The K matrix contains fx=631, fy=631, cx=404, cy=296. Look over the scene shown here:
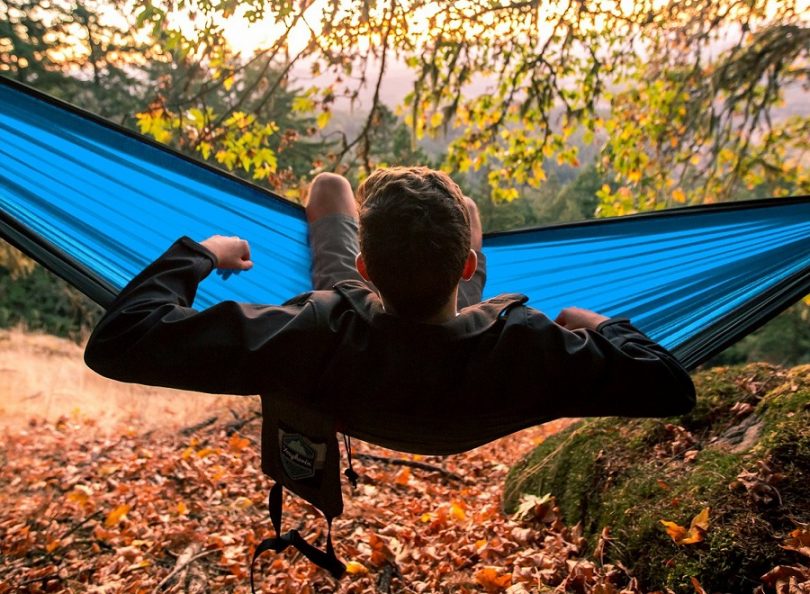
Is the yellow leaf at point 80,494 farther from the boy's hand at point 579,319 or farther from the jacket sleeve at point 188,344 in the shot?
the boy's hand at point 579,319

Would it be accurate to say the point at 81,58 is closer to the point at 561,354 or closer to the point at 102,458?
the point at 102,458

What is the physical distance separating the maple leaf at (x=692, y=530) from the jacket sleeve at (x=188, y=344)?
1.31 m

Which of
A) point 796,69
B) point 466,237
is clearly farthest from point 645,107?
point 466,237

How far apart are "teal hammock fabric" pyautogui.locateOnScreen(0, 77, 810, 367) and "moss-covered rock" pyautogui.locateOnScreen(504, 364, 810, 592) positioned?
537 millimetres

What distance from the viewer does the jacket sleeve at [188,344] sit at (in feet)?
3.31

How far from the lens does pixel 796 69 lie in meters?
5.04

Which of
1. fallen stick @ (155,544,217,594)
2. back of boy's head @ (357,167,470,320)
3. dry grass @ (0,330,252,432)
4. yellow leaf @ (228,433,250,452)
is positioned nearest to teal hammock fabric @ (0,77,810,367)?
back of boy's head @ (357,167,470,320)

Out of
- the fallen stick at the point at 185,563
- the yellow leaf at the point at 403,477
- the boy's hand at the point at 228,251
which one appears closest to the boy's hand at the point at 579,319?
the boy's hand at the point at 228,251

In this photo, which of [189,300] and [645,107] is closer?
[189,300]

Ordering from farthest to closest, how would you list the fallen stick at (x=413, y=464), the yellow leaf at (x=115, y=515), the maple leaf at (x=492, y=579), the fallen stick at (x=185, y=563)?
the fallen stick at (x=413, y=464) → the yellow leaf at (x=115, y=515) → the fallen stick at (x=185, y=563) → the maple leaf at (x=492, y=579)

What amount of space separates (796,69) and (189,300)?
5.55 meters

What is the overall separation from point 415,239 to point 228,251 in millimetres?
473

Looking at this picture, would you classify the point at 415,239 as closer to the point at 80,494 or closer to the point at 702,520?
the point at 702,520

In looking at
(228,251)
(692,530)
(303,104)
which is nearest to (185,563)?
(228,251)
